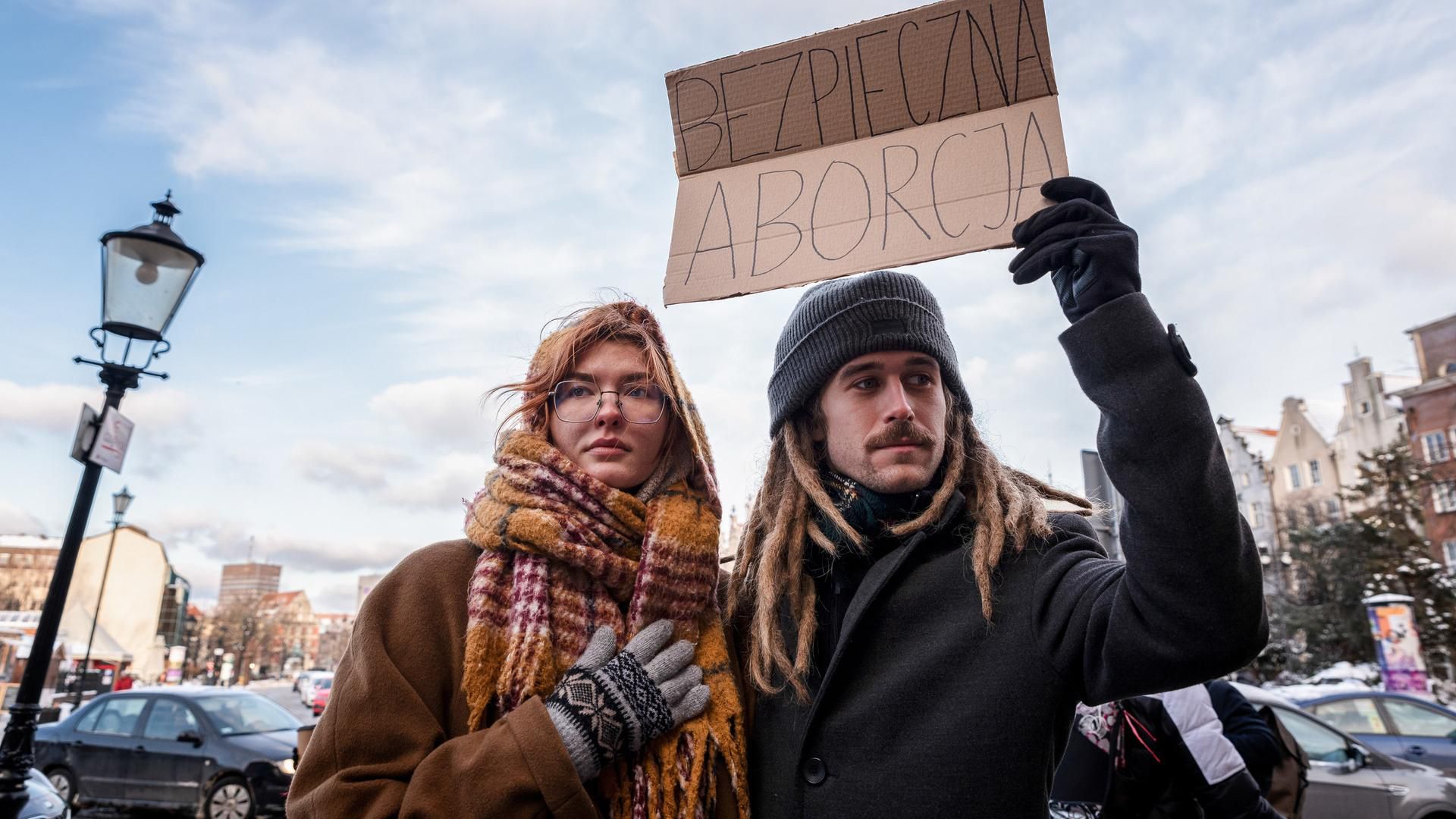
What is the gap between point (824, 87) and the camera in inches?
92.4

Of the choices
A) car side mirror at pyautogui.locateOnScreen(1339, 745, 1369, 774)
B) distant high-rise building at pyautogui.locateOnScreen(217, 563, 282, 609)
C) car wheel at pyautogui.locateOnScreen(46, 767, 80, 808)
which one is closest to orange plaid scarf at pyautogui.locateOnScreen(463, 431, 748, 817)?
car side mirror at pyautogui.locateOnScreen(1339, 745, 1369, 774)

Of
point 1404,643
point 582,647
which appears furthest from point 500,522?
point 1404,643

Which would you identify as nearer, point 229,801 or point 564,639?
point 564,639

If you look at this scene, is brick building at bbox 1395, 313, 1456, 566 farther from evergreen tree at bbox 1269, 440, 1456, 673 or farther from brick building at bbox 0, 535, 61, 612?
brick building at bbox 0, 535, 61, 612

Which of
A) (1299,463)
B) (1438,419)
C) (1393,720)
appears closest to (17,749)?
(1393,720)

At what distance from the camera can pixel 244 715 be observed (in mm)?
10281

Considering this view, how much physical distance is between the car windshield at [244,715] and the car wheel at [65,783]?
1.82 meters

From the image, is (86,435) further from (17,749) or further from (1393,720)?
(1393,720)

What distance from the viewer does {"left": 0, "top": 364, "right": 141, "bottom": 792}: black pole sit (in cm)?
495

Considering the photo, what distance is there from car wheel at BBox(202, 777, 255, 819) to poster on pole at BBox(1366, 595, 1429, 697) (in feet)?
65.4

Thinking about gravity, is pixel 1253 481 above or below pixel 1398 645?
above

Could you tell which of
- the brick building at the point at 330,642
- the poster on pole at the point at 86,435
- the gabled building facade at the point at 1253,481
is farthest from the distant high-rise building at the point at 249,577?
the poster on pole at the point at 86,435

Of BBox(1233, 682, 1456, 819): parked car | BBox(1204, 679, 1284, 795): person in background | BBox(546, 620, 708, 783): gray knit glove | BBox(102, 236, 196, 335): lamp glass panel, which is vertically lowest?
BBox(1233, 682, 1456, 819): parked car

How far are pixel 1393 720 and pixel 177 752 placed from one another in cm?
1333
